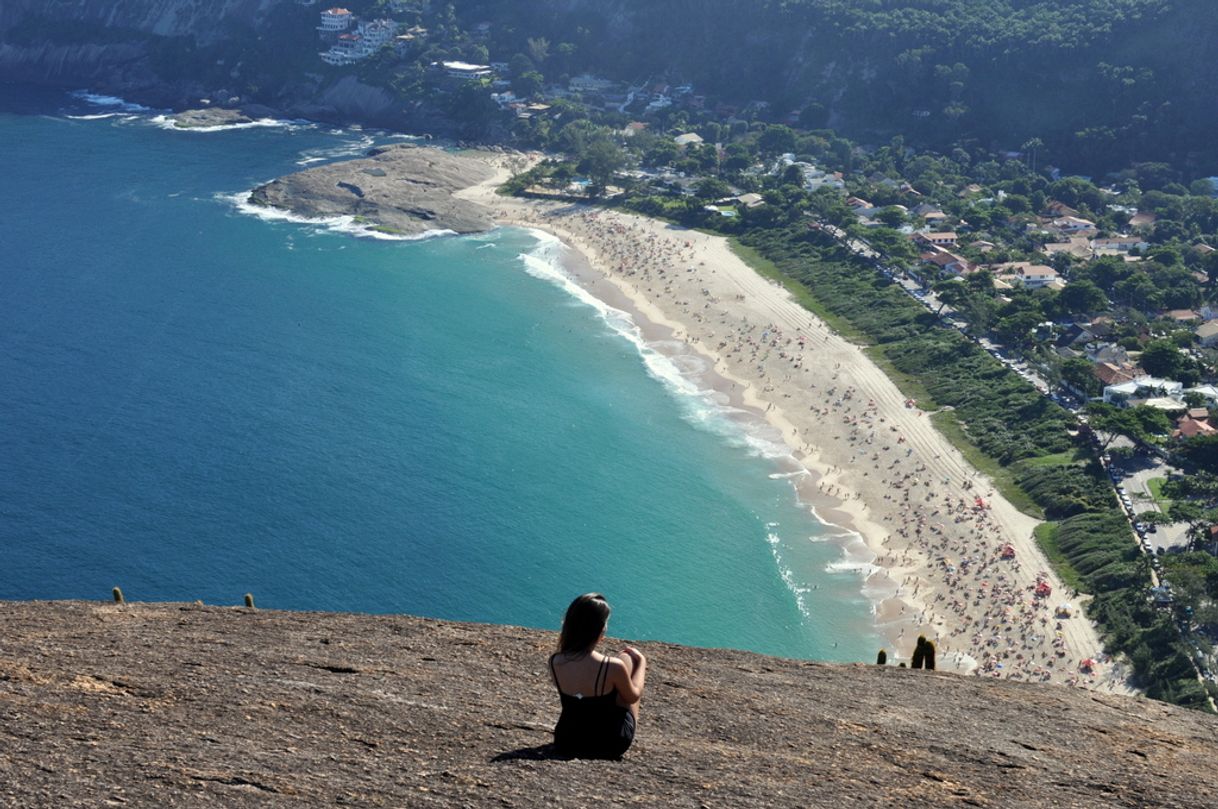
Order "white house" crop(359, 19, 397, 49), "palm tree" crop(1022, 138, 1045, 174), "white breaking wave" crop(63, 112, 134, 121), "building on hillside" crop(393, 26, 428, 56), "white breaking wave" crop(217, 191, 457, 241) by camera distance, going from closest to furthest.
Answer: "white breaking wave" crop(217, 191, 457, 241) < "palm tree" crop(1022, 138, 1045, 174) < "white breaking wave" crop(63, 112, 134, 121) < "building on hillside" crop(393, 26, 428, 56) < "white house" crop(359, 19, 397, 49)

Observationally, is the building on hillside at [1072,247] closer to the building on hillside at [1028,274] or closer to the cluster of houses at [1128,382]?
the building on hillside at [1028,274]

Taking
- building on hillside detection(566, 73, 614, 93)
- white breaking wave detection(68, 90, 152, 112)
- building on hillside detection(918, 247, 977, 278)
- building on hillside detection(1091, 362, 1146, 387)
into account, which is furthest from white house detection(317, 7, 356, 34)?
building on hillside detection(1091, 362, 1146, 387)

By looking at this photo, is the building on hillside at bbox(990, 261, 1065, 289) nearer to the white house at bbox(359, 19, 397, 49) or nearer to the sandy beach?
the sandy beach

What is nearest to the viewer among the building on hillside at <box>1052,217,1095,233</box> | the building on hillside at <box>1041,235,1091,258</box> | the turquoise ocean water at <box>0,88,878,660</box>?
the turquoise ocean water at <box>0,88,878,660</box>

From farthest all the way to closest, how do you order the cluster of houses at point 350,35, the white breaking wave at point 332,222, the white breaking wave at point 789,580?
the cluster of houses at point 350,35 → the white breaking wave at point 332,222 → the white breaking wave at point 789,580

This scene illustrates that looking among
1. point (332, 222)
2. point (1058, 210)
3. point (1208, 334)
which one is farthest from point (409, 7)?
point (1208, 334)

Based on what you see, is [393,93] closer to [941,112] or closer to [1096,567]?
[941,112]

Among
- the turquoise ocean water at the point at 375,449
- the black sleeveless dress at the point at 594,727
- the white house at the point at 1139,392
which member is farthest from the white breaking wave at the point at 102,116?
the black sleeveless dress at the point at 594,727
